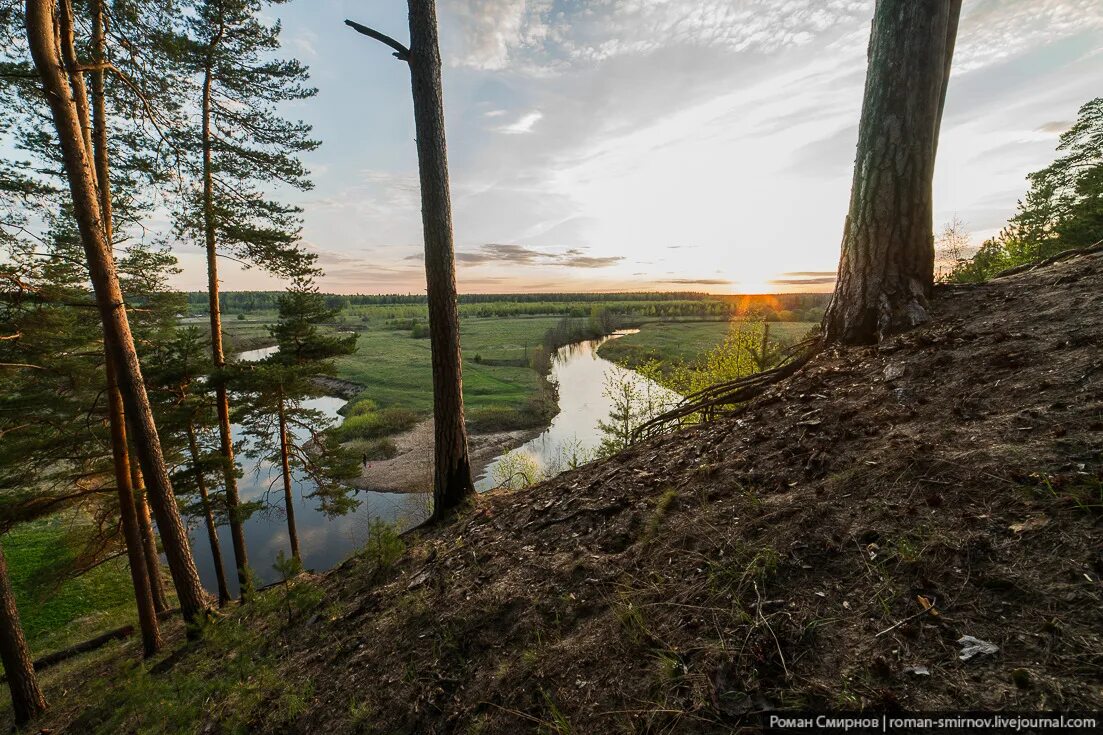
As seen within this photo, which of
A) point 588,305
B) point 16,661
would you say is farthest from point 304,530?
point 588,305

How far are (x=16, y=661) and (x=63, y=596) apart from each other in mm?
12302

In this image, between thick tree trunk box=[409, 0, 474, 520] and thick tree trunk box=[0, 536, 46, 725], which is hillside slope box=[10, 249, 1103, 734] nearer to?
thick tree trunk box=[409, 0, 474, 520]

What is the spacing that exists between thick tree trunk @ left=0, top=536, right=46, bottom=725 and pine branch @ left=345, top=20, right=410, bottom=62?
881 cm

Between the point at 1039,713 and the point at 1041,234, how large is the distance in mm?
27257

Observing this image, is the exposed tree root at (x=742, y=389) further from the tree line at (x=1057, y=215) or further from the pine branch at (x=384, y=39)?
the tree line at (x=1057, y=215)

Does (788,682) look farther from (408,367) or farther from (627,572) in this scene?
(408,367)

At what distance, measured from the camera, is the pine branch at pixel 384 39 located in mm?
4395

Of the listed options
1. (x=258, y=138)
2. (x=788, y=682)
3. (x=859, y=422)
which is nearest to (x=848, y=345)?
(x=859, y=422)

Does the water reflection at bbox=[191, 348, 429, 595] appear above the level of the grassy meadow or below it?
below

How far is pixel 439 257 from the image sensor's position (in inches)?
193

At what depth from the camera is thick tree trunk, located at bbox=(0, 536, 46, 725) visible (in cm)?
629

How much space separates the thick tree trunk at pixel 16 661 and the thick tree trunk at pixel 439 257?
A: 683 cm

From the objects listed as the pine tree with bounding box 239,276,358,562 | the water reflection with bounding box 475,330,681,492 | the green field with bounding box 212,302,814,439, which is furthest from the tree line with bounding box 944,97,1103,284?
the pine tree with bounding box 239,276,358,562

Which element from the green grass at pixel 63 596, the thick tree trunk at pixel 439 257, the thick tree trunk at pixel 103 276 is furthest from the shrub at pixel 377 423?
the thick tree trunk at pixel 439 257
